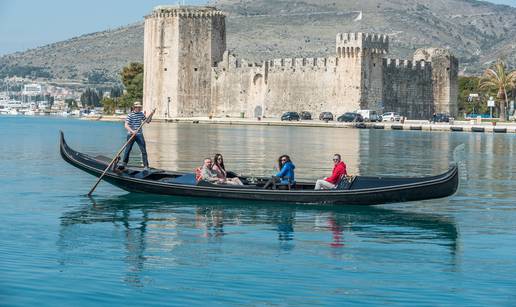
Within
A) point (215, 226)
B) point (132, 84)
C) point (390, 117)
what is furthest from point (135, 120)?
→ point (132, 84)

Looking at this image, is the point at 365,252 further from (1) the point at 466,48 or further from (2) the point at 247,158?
(1) the point at 466,48

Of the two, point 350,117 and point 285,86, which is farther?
point 285,86

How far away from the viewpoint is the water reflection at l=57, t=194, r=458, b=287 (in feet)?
49.0

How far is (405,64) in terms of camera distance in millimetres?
66625

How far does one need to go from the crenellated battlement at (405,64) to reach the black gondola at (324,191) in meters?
46.3

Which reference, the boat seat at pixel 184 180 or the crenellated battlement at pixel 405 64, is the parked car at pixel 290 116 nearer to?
the crenellated battlement at pixel 405 64

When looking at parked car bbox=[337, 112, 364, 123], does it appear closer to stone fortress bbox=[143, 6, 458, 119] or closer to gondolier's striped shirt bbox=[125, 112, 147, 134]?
stone fortress bbox=[143, 6, 458, 119]

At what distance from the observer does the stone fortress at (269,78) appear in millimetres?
64312

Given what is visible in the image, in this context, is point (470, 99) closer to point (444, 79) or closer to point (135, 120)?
point (444, 79)

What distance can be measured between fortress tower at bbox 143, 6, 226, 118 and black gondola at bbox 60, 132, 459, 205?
50.2 m

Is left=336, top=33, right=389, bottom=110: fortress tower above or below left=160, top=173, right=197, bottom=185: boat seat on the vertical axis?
above

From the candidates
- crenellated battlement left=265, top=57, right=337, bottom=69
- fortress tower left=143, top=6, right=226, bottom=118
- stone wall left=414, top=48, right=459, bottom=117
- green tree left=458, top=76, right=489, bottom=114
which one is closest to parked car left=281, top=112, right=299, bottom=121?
crenellated battlement left=265, top=57, right=337, bottom=69

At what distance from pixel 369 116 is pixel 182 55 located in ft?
45.1

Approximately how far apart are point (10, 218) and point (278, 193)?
4.57m
